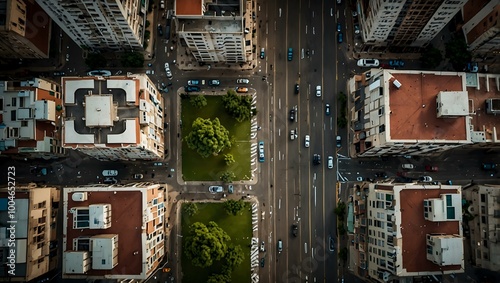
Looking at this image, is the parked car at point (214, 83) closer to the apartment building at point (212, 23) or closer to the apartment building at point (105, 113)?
the apartment building at point (212, 23)

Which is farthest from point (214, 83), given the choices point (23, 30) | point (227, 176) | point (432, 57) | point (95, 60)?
point (432, 57)

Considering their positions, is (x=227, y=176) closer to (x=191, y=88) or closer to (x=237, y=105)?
(x=237, y=105)

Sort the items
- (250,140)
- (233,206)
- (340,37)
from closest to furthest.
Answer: (233,206)
(250,140)
(340,37)

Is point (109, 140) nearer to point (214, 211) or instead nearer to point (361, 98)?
point (214, 211)

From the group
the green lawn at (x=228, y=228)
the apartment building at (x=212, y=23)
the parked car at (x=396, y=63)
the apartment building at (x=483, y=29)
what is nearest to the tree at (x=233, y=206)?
the green lawn at (x=228, y=228)

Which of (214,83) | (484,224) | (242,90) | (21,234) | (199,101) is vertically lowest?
(484,224)

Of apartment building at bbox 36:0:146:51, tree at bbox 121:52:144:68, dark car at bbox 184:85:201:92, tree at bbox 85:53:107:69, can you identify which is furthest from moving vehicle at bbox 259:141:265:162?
tree at bbox 85:53:107:69

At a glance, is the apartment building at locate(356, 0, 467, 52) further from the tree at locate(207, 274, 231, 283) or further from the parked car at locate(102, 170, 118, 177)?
the parked car at locate(102, 170, 118, 177)
